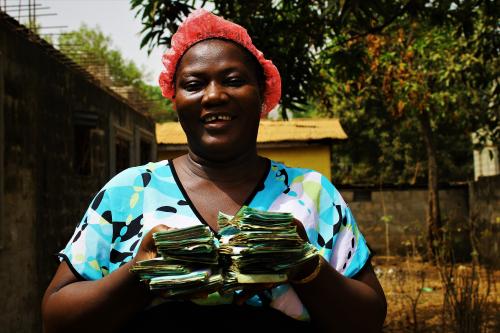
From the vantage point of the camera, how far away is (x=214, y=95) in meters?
1.57

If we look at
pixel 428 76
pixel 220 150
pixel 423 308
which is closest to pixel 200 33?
pixel 220 150

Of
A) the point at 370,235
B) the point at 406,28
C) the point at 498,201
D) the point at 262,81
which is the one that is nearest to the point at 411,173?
the point at 370,235

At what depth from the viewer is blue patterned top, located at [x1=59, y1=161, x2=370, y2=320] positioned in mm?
1479

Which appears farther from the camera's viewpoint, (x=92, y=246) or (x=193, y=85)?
(x=193, y=85)

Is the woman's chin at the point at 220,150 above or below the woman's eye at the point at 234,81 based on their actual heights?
below

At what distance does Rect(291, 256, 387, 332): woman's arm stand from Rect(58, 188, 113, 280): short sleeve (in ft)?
1.60

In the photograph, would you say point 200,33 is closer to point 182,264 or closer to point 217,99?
point 217,99

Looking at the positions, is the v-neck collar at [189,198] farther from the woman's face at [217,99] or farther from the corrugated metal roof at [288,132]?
the corrugated metal roof at [288,132]

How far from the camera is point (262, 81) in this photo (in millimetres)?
1791

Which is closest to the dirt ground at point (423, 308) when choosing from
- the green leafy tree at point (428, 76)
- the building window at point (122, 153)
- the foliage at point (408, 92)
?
the green leafy tree at point (428, 76)

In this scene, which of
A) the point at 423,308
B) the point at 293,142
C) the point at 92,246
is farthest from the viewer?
the point at 293,142

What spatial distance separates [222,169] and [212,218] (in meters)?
0.19

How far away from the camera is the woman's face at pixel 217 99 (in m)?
1.59

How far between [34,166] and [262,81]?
473 centimetres
